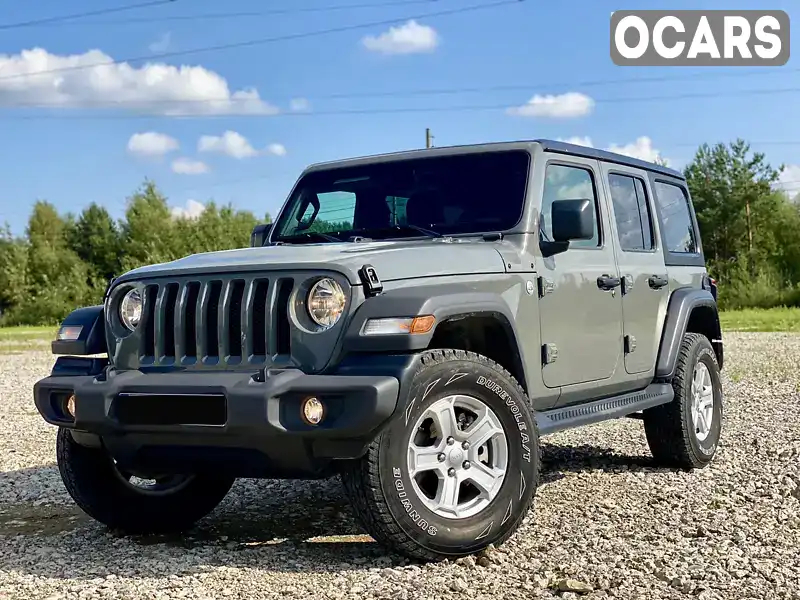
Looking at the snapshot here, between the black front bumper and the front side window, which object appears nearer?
the black front bumper

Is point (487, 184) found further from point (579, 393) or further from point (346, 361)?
point (346, 361)

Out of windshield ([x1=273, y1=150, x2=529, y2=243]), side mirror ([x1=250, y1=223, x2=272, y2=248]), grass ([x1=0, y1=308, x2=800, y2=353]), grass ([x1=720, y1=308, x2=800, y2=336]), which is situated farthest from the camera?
grass ([x1=720, y1=308, x2=800, y2=336])

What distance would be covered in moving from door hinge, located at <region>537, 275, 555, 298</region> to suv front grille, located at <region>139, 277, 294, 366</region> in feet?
4.90

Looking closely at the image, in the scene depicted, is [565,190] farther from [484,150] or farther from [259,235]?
[259,235]

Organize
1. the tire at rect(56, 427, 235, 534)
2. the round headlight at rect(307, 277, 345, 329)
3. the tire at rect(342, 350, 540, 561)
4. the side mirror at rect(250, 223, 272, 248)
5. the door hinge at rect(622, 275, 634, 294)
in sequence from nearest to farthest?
1. the tire at rect(342, 350, 540, 561)
2. the round headlight at rect(307, 277, 345, 329)
3. the tire at rect(56, 427, 235, 534)
4. the door hinge at rect(622, 275, 634, 294)
5. the side mirror at rect(250, 223, 272, 248)

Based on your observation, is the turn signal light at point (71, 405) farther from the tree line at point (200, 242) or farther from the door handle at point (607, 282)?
the tree line at point (200, 242)

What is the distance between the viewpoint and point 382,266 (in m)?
4.36

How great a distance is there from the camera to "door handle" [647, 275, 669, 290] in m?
6.36

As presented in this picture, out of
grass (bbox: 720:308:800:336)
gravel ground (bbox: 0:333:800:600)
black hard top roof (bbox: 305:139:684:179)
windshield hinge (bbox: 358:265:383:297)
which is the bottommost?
grass (bbox: 720:308:800:336)

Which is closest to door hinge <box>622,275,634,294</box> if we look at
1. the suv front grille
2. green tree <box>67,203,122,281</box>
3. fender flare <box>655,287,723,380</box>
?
fender flare <box>655,287,723,380</box>

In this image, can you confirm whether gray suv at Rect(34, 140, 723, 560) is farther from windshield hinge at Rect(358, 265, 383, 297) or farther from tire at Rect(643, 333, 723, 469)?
tire at Rect(643, 333, 723, 469)

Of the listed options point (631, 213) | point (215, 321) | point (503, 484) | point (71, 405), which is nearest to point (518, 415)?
point (503, 484)

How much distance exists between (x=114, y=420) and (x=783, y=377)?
11.3 m

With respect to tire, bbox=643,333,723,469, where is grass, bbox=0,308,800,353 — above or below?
below
